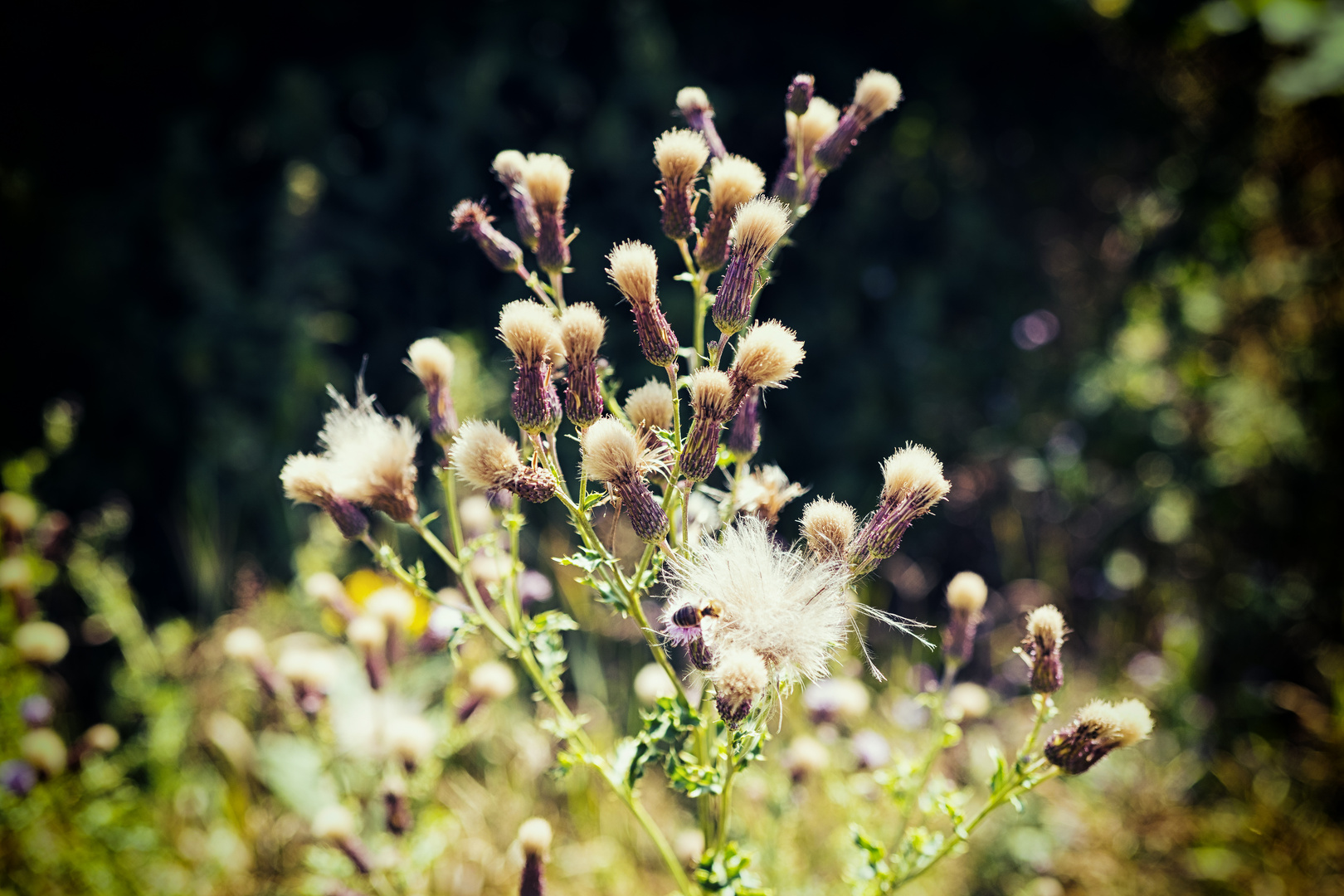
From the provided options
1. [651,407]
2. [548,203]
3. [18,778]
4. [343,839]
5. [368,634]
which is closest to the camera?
[651,407]

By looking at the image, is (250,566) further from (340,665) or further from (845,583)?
(845,583)

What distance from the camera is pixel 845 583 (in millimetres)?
1021

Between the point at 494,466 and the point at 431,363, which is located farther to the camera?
the point at 431,363

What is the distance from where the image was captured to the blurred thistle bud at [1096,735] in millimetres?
1114

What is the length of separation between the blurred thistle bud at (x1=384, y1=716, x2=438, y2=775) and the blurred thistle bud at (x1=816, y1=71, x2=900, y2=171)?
143 centimetres

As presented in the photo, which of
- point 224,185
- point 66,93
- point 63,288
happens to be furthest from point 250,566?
point 66,93

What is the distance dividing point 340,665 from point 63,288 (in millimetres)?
2366

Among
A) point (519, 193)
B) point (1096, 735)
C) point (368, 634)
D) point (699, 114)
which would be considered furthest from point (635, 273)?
point (368, 634)

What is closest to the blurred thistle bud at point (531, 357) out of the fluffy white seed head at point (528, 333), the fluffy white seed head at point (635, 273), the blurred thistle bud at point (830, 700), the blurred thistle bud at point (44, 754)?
the fluffy white seed head at point (528, 333)

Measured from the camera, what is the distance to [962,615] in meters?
1.45

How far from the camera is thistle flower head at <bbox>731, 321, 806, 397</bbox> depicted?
105cm

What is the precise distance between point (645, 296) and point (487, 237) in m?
0.45

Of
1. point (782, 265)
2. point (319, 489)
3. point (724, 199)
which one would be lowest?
point (782, 265)

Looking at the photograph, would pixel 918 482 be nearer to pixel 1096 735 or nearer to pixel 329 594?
pixel 1096 735
